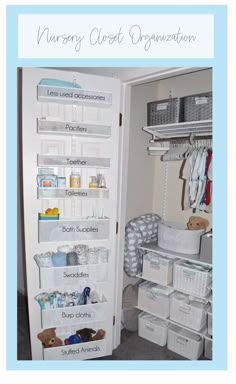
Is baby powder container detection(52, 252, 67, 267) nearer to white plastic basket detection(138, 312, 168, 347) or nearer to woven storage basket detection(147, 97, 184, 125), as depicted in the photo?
white plastic basket detection(138, 312, 168, 347)

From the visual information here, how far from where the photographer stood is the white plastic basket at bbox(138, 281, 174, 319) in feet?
6.79

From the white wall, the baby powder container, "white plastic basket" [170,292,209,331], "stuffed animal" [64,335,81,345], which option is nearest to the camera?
the baby powder container

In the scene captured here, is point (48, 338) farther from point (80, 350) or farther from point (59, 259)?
point (59, 259)

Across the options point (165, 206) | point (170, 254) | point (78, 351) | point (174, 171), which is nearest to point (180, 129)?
point (174, 171)

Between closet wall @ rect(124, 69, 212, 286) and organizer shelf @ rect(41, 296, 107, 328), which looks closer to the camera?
organizer shelf @ rect(41, 296, 107, 328)

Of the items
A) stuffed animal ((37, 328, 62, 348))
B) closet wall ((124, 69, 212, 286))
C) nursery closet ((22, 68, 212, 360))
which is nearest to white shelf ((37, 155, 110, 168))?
nursery closet ((22, 68, 212, 360))

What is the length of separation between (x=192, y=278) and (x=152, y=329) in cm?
65

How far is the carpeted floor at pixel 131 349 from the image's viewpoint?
76.4 inches

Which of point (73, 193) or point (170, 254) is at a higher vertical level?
point (73, 193)

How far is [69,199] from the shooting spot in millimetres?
1771

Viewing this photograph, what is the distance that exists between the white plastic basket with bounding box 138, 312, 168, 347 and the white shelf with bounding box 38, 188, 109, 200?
4.00ft

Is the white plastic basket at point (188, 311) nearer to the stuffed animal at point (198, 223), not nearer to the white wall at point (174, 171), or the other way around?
the stuffed animal at point (198, 223)

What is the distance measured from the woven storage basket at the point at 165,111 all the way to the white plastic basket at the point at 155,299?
141cm
